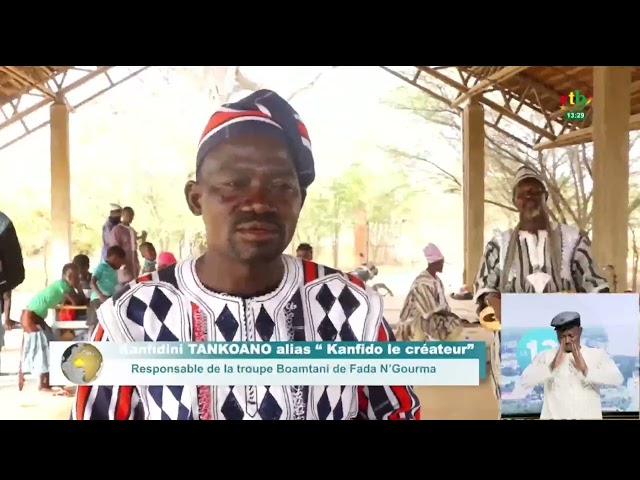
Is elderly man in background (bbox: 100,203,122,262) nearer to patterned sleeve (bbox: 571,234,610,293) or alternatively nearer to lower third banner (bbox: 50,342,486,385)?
lower third banner (bbox: 50,342,486,385)

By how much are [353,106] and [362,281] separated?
2.84 ft

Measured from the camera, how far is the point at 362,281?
2941 millimetres

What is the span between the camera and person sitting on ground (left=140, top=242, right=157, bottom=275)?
2914mm

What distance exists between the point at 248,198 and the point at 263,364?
80 centimetres

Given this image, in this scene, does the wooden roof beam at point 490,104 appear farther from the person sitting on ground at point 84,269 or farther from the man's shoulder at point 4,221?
the man's shoulder at point 4,221

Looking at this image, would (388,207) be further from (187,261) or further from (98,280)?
(98,280)

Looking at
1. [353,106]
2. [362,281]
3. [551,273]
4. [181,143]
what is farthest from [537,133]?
[181,143]

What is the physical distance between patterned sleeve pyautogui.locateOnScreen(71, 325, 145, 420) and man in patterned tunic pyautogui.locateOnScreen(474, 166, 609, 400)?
5.77ft

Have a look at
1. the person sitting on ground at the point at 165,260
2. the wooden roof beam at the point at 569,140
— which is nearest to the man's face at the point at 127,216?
the person sitting on ground at the point at 165,260

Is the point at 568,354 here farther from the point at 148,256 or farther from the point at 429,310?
the point at 148,256

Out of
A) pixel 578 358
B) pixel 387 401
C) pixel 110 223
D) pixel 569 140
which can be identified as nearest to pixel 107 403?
pixel 110 223

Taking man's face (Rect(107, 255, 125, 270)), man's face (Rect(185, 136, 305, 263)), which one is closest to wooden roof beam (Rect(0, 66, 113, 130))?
man's face (Rect(185, 136, 305, 263))

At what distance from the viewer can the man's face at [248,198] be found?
2857 mm

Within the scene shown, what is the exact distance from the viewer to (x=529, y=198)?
9.81ft
